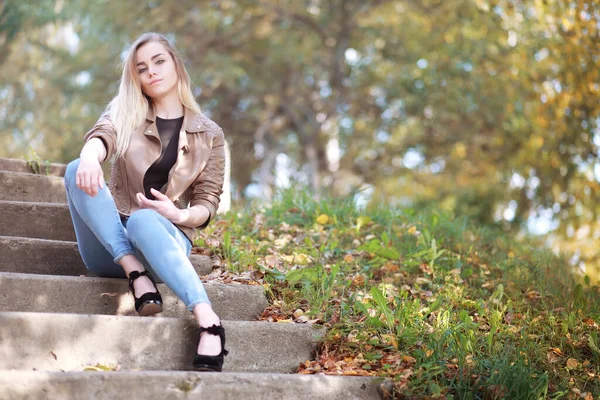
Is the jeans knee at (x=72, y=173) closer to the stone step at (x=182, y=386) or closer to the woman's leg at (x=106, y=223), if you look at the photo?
the woman's leg at (x=106, y=223)

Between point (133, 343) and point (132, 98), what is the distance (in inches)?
48.1

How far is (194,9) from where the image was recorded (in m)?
13.8

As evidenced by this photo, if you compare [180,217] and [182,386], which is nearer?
[182,386]

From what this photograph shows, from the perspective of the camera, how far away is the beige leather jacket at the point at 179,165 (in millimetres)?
3051

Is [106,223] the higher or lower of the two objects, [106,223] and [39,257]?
the higher

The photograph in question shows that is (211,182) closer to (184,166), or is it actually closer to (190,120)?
(184,166)

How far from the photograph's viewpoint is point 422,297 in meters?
3.54

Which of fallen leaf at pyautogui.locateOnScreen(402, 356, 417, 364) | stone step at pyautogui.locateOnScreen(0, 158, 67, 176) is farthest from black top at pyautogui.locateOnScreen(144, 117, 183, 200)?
stone step at pyautogui.locateOnScreen(0, 158, 67, 176)

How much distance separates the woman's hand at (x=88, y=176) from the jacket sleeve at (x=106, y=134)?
0.24 m

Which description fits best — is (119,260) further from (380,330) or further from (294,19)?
(294,19)

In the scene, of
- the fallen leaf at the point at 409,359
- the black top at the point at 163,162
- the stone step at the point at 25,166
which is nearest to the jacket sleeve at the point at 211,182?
the black top at the point at 163,162

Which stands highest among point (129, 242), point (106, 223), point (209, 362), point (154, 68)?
point (154, 68)

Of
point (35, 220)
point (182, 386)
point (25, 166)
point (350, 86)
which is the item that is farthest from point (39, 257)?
point (350, 86)

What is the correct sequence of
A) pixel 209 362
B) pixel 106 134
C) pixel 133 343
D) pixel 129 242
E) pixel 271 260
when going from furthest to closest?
pixel 271 260 < pixel 106 134 < pixel 129 242 < pixel 133 343 < pixel 209 362
